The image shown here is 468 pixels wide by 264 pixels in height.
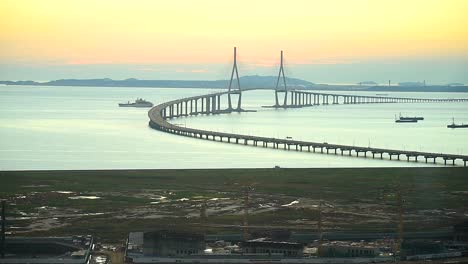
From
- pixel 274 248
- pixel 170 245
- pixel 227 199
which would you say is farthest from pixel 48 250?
pixel 227 199

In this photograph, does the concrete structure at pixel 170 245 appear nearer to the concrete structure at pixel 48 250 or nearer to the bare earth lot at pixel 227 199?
the concrete structure at pixel 48 250

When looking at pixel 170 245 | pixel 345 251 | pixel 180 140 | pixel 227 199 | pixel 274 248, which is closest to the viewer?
pixel 170 245

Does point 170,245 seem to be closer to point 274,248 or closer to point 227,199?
point 274,248

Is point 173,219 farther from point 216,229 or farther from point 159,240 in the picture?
point 159,240

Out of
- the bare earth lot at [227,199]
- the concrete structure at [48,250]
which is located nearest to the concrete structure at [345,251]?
the bare earth lot at [227,199]

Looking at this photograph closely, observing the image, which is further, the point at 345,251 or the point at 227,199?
the point at 227,199

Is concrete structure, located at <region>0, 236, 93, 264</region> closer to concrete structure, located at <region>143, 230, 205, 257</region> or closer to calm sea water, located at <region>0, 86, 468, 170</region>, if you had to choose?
concrete structure, located at <region>143, 230, 205, 257</region>
